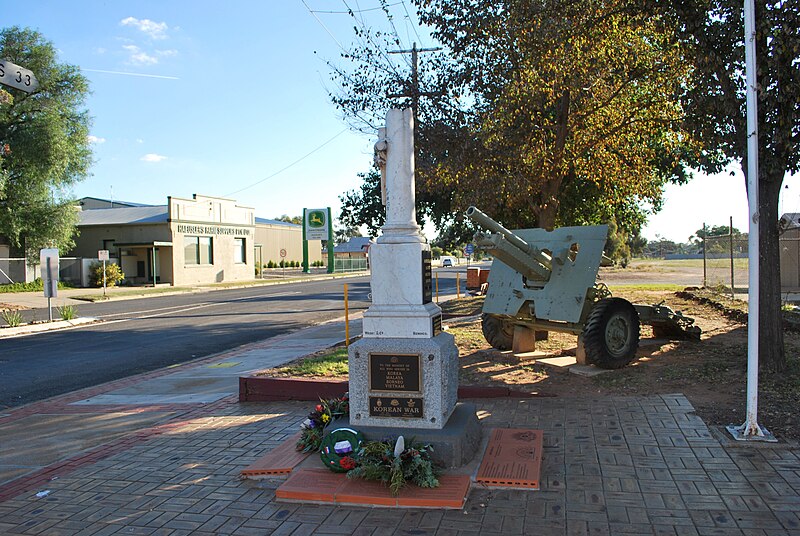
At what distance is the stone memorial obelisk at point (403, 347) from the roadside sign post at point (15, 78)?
198 inches

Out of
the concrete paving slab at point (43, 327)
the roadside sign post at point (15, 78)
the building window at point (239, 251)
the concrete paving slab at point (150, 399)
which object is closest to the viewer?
the roadside sign post at point (15, 78)

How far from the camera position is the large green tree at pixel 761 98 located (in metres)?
6.47

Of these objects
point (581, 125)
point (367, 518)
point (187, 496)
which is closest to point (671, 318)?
point (581, 125)

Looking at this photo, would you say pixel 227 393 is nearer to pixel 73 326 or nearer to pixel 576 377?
pixel 576 377

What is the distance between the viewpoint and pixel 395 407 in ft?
16.1

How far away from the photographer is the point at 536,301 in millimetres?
9078

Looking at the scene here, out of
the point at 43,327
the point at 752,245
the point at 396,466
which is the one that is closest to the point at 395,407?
the point at 396,466

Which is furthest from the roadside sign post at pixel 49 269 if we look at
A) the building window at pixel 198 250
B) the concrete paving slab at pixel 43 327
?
the building window at pixel 198 250

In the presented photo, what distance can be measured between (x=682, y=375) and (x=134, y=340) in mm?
11746

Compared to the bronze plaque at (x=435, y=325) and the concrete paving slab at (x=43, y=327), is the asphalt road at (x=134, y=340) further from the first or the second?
the bronze plaque at (x=435, y=325)

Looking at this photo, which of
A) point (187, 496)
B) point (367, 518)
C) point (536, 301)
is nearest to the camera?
point (367, 518)

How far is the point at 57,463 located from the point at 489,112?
34.4 feet

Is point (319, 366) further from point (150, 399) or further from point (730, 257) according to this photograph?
point (730, 257)

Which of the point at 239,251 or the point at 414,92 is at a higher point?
the point at 414,92
